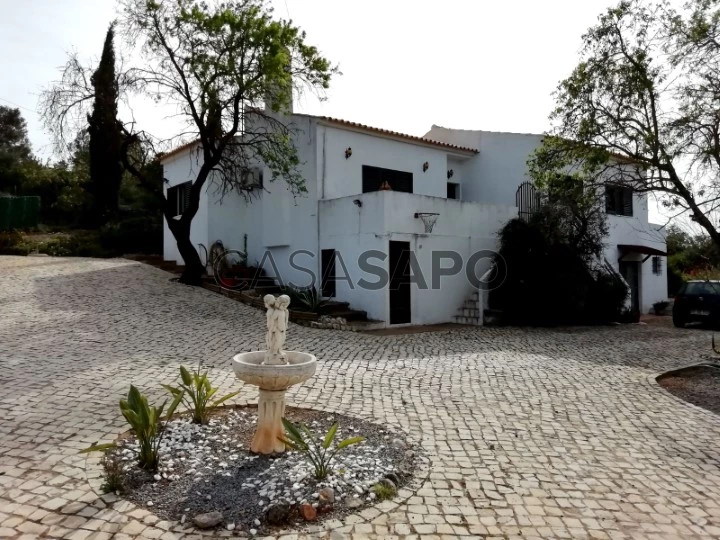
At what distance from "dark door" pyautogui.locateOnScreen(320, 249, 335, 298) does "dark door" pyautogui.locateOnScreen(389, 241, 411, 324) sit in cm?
189

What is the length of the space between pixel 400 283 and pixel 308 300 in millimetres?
2422

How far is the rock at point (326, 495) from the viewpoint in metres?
3.54

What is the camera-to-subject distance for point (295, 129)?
49.2 ft

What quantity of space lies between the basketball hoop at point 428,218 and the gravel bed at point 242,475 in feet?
29.4

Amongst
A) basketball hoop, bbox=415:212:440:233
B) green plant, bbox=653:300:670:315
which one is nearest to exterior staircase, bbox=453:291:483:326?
basketball hoop, bbox=415:212:440:233

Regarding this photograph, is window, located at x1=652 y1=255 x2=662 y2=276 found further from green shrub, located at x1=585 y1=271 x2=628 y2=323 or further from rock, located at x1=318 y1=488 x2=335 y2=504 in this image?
rock, located at x1=318 y1=488 x2=335 y2=504

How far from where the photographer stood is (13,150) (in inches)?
1238

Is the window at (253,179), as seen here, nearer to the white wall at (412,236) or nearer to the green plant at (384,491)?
the white wall at (412,236)

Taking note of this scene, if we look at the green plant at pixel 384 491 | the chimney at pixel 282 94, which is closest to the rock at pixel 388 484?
the green plant at pixel 384 491

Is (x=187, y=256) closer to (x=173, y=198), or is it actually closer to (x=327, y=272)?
(x=327, y=272)

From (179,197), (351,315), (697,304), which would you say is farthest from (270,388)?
(179,197)

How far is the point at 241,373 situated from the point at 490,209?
40.1ft

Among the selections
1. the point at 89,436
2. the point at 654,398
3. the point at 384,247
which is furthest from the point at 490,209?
the point at 89,436

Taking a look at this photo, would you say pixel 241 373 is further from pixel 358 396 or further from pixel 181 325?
pixel 181 325
